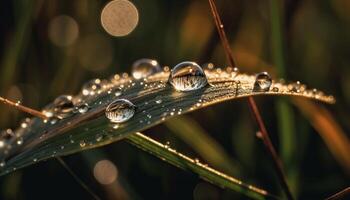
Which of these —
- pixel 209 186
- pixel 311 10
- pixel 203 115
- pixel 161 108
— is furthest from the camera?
pixel 311 10

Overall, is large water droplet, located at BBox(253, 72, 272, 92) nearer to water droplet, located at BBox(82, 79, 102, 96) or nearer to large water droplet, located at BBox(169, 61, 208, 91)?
large water droplet, located at BBox(169, 61, 208, 91)

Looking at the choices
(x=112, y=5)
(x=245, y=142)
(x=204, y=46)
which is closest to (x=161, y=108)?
(x=245, y=142)

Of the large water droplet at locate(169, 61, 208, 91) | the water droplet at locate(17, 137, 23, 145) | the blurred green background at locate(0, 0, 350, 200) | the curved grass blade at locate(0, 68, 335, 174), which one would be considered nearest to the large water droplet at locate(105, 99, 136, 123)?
the curved grass blade at locate(0, 68, 335, 174)

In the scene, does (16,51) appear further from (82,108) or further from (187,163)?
(187,163)

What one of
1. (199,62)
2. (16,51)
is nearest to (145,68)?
(16,51)

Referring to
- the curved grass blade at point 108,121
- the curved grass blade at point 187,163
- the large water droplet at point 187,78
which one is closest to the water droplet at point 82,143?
the curved grass blade at point 108,121

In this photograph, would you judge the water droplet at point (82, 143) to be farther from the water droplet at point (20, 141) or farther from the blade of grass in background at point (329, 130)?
the blade of grass in background at point (329, 130)

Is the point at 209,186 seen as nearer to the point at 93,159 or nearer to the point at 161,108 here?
the point at 93,159

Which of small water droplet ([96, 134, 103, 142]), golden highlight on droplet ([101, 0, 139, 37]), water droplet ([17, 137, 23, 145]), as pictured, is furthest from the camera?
golden highlight on droplet ([101, 0, 139, 37])
